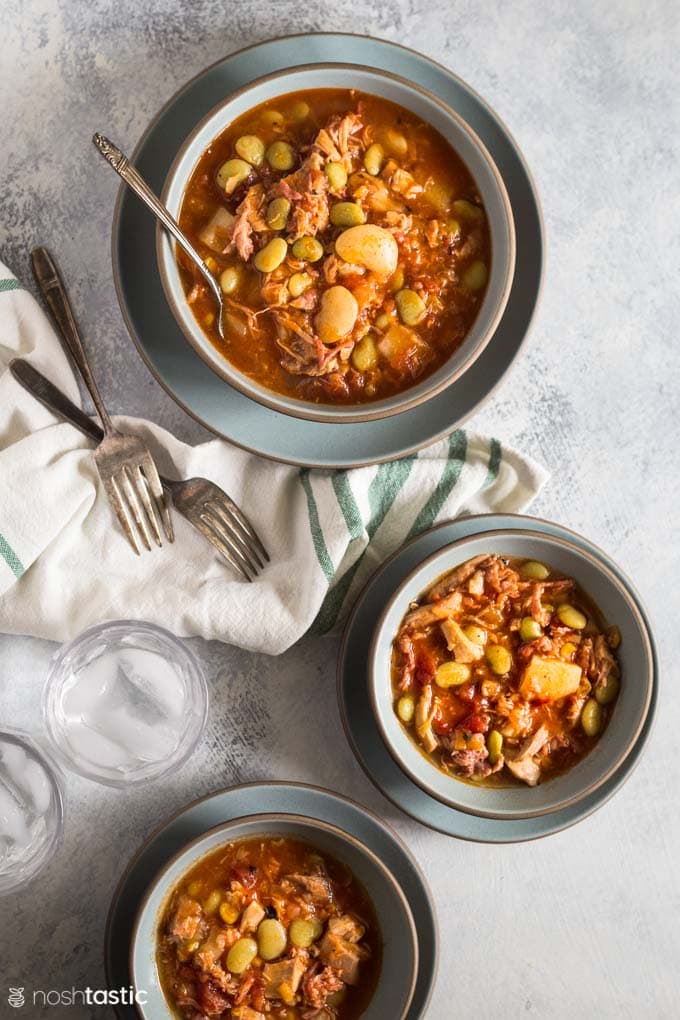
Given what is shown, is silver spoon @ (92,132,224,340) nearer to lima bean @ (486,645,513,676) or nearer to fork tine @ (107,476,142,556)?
fork tine @ (107,476,142,556)

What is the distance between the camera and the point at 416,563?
3.40 meters

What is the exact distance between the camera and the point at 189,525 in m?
3.51

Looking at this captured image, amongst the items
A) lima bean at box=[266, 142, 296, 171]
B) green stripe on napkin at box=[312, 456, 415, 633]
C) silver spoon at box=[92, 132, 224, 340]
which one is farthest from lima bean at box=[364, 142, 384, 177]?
green stripe on napkin at box=[312, 456, 415, 633]

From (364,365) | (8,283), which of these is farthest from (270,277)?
(8,283)

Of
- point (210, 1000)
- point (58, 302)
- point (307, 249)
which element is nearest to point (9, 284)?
point (58, 302)

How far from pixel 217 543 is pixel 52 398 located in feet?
2.55

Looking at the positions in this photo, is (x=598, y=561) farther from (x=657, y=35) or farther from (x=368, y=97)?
(x=657, y=35)

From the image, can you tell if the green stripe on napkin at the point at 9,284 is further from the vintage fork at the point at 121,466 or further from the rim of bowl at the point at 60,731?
the rim of bowl at the point at 60,731

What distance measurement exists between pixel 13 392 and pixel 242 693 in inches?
54.1

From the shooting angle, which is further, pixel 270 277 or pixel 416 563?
pixel 416 563

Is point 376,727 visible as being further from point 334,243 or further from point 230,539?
point 334,243

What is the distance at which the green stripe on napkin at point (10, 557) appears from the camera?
10.8ft

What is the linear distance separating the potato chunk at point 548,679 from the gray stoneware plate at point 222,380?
2.88 ft

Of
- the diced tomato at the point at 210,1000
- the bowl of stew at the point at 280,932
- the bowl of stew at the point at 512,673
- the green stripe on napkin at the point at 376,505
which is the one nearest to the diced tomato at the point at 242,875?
the bowl of stew at the point at 280,932
